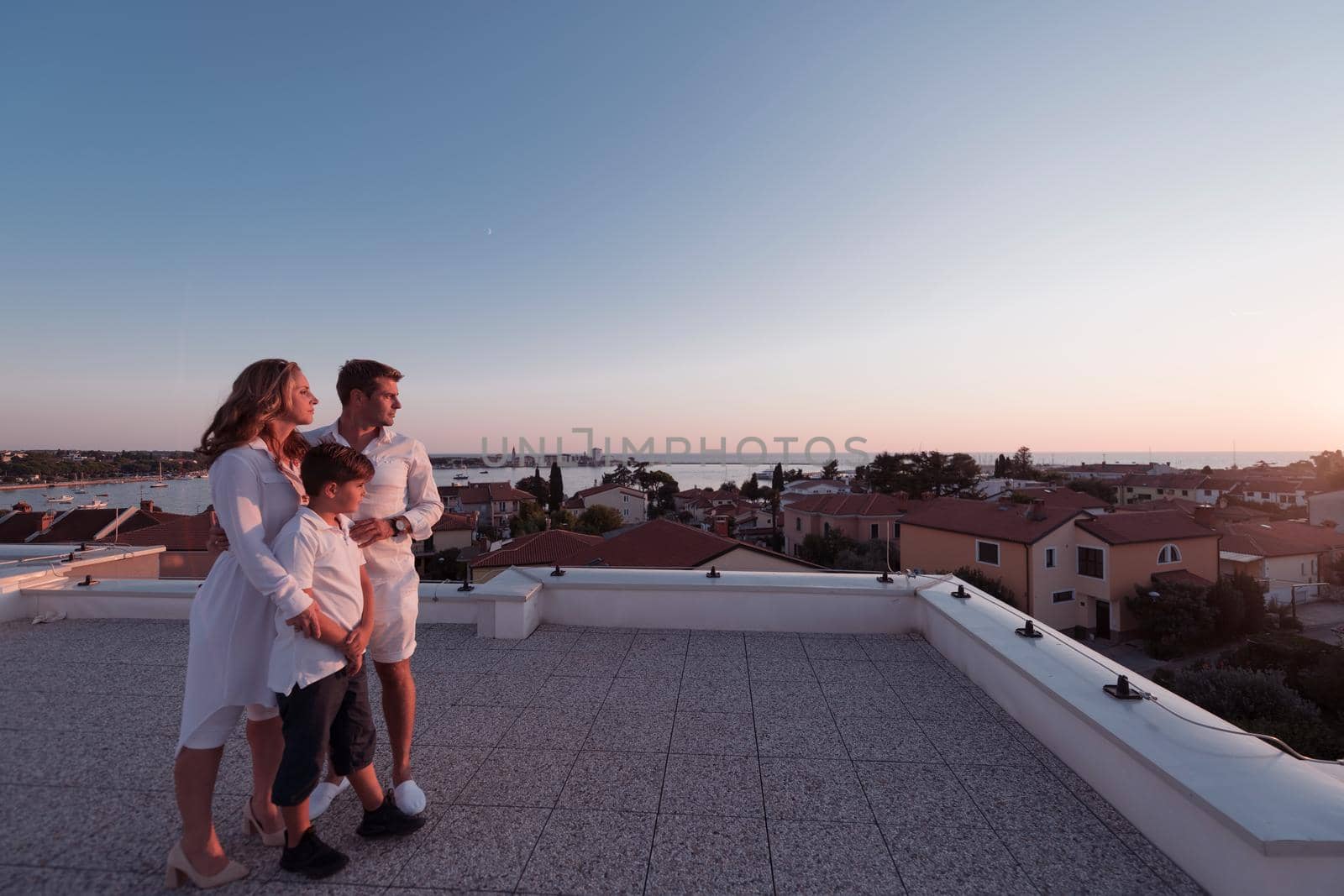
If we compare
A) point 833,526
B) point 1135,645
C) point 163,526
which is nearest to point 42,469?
point 163,526

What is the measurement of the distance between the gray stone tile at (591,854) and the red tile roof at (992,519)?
68.0 feet

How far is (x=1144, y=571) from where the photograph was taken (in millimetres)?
19109

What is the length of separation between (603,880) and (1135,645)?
2392 cm

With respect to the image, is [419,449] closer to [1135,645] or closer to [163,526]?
[163,526]

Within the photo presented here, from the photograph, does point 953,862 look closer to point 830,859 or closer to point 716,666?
point 830,859

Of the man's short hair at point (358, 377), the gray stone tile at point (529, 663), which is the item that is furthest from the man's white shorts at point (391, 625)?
the gray stone tile at point (529, 663)

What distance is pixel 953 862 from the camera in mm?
1714

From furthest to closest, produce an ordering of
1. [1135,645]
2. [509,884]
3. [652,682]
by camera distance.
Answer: [1135,645] < [652,682] < [509,884]

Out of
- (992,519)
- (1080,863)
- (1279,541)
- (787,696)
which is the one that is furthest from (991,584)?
(1080,863)

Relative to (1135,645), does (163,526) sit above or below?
above

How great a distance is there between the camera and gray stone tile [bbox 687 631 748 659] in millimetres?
3514

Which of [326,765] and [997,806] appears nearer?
[997,806]

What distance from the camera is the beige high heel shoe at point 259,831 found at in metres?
1.77

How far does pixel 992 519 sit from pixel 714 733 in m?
22.1
